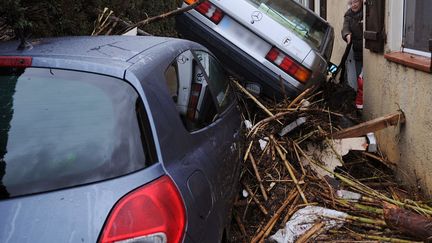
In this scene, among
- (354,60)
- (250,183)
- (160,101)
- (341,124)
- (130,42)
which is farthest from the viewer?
(354,60)

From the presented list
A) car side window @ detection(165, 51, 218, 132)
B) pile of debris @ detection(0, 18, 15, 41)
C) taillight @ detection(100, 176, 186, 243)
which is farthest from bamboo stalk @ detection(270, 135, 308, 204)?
pile of debris @ detection(0, 18, 15, 41)

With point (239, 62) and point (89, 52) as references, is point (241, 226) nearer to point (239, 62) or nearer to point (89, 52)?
point (89, 52)

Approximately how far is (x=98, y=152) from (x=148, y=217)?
0.35 meters

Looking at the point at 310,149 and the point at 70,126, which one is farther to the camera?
the point at 310,149

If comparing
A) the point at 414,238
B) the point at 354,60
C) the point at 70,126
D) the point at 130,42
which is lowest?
the point at 414,238

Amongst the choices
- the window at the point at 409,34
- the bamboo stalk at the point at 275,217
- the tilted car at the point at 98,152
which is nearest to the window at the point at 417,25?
the window at the point at 409,34

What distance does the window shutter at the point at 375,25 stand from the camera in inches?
211

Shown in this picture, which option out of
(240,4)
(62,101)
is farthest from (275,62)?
(62,101)

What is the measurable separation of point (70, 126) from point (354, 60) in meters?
6.42

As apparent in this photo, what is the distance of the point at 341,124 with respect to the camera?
5.65 meters

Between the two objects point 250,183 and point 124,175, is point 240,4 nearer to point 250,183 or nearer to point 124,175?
point 250,183

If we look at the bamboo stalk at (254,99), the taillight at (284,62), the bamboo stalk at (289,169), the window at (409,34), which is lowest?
the bamboo stalk at (289,169)

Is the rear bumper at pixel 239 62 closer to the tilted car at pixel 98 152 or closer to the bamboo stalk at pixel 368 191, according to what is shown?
the bamboo stalk at pixel 368 191

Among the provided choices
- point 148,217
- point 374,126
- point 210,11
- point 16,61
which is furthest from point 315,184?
point 16,61
